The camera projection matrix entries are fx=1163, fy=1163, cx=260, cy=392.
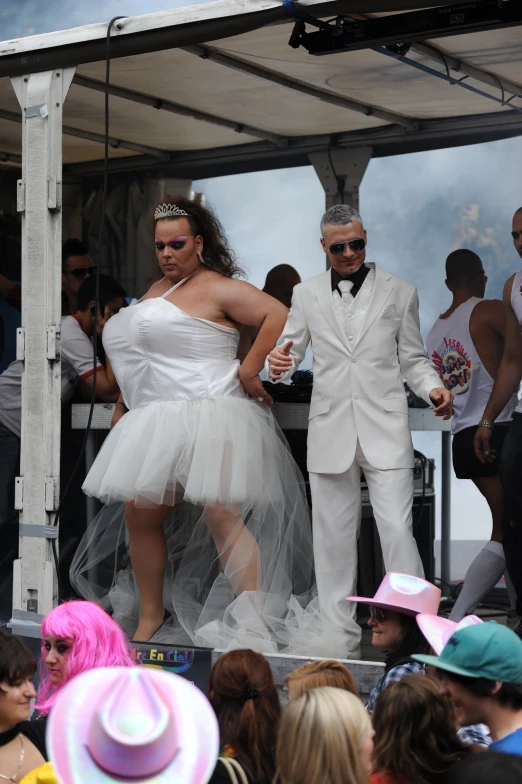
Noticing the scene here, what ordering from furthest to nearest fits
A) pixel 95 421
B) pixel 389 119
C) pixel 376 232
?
pixel 376 232
pixel 389 119
pixel 95 421

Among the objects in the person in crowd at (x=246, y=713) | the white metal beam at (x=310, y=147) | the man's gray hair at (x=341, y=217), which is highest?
the white metal beam at (x=310, y=147)

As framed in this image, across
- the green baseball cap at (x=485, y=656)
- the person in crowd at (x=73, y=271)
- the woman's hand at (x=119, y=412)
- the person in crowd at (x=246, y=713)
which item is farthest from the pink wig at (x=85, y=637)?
the person in crowd at (x=73, y=271)

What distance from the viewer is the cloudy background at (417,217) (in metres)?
7.55

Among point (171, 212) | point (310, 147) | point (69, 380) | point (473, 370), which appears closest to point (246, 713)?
point (171, 212)

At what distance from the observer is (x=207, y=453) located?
5301 mm

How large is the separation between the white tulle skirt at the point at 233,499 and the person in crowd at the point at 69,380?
78 centimetres

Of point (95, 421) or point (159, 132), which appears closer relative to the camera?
point (95, 421)

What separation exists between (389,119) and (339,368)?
89.2 inches

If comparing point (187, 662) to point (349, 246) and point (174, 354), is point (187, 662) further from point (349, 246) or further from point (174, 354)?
point (349, 246)

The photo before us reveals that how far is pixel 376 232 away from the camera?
26.4ft

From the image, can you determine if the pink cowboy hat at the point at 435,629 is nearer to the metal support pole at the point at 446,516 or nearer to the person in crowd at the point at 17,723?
the person in crowd at the point at 17,723

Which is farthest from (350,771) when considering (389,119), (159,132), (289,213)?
(289,213)

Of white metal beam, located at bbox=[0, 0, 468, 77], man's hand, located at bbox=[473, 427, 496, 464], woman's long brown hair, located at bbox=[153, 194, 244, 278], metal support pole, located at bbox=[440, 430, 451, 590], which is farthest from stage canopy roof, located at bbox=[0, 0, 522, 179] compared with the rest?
metal support pole, located at bbox=[440, 430, 451, 590]

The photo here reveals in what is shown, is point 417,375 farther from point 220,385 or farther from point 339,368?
point 220,385
